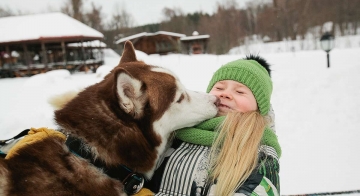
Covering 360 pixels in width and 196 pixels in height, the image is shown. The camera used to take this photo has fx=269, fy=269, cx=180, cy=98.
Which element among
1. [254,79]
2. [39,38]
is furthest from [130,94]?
[39,38]

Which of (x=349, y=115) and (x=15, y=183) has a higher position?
(x=15, y=183)

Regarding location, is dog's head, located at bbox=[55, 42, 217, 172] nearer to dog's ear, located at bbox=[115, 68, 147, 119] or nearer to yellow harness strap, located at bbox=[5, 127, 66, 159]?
dog's ear, located at bbox=[115, 68, 147, 119]

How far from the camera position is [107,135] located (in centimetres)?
164

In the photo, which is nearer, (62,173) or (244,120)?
(62,173)

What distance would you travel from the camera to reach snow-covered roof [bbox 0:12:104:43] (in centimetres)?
2281

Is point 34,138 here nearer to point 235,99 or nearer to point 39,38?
point 235,99

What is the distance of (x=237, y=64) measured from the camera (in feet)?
7.78

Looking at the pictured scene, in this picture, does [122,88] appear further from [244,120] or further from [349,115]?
[349,115]

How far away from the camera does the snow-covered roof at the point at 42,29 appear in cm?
2281

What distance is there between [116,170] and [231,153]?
0.75 meters

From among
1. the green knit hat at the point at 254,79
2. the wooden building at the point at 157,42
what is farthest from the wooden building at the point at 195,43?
the green knit hat at the point at 254,79

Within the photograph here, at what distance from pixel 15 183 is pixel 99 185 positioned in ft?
1.45

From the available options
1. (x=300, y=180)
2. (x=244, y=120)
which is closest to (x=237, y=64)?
(x=244, y=120)

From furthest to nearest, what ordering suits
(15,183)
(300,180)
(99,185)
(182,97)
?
(300,180) → (182,97) → (99,185) → (15,183)
